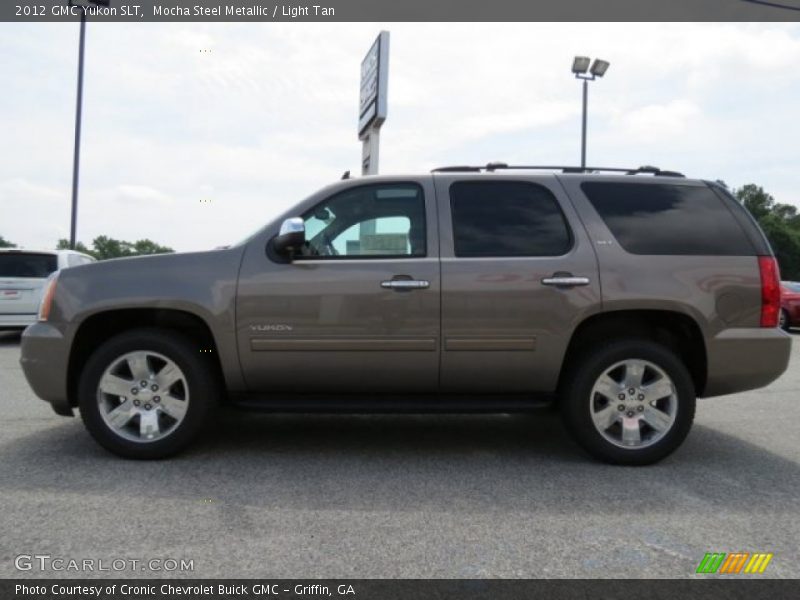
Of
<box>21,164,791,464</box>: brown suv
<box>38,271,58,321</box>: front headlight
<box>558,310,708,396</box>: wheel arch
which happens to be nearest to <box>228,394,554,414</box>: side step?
<box>21,164,791,464</box>: brown suv

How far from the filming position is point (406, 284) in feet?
14.0

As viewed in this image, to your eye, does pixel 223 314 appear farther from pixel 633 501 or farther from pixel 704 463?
pixel 704 463

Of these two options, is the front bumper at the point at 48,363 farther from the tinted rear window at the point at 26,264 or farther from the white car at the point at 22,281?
the tinted rear window at the point at 26,264

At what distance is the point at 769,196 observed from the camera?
91125mm

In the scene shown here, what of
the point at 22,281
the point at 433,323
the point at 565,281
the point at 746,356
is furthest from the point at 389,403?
the point at 22,281

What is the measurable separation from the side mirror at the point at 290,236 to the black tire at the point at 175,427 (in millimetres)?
898

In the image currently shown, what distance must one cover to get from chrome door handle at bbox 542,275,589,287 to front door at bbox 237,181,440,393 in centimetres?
70

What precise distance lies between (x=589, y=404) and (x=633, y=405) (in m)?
0.30

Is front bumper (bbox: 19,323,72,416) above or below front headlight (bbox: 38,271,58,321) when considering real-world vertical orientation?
below

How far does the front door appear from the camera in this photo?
4266mm

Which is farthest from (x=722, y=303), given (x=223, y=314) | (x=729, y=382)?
(x=223, y=314)

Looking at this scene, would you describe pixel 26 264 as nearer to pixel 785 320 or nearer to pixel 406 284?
pixel 406 284

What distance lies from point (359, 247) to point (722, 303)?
2334mm

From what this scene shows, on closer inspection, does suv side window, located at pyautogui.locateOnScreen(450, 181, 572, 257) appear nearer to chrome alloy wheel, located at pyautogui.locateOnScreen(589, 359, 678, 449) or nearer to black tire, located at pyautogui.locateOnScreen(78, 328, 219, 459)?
chrome alloy wheel, located at pyautogui.locateOnScreen(589, 359, 678, 449)
